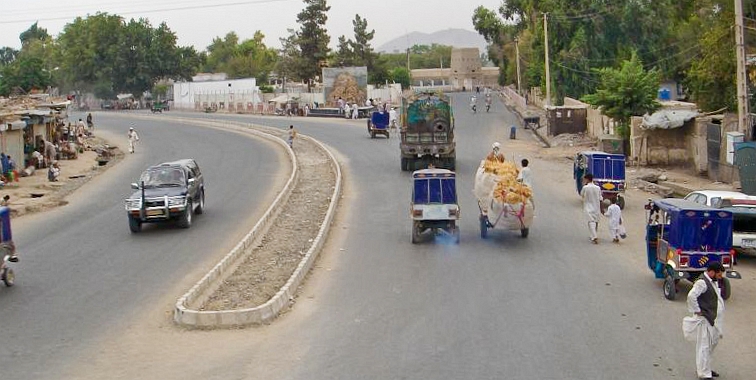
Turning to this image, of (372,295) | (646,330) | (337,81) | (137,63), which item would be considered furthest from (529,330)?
(137,63)

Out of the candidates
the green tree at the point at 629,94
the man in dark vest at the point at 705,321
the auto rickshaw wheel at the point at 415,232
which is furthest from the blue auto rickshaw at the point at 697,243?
the green tree at the point at 629,94

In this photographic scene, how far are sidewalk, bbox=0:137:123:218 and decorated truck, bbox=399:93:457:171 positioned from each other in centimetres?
1312

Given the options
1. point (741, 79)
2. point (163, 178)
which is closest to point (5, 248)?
point (163, 178)

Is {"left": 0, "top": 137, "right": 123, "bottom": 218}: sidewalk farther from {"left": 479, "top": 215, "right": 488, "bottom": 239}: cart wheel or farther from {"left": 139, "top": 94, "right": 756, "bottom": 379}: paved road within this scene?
{"left": 479, "top": 215, "right": 488, "bottom": 239}: cart wheel

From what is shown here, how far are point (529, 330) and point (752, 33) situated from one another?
32535 millimetres

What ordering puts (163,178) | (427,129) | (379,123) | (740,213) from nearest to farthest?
(740,213) → (163,178) → (427,129) → (379,123)

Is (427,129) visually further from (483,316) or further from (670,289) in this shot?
(483,316)

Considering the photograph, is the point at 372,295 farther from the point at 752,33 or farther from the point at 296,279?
the point at 752,33

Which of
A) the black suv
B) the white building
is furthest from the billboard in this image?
the black suv

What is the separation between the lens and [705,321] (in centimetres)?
1063

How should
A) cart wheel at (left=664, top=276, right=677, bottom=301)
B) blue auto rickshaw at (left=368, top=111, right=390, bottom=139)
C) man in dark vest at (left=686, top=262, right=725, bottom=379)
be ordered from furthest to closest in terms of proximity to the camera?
1. blue auto rickshaw at (left=368, top=111, right=390, bottom=139)
2. cart wheel at (left=664, top=276, right=677, bottom=301)
3. man in dark vest at (left=686, top=262, right=725, bottom=379)

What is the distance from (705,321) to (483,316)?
3833 mm

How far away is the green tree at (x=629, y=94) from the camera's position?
1468 inches

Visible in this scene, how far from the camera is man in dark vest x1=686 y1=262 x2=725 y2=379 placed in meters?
10.5
